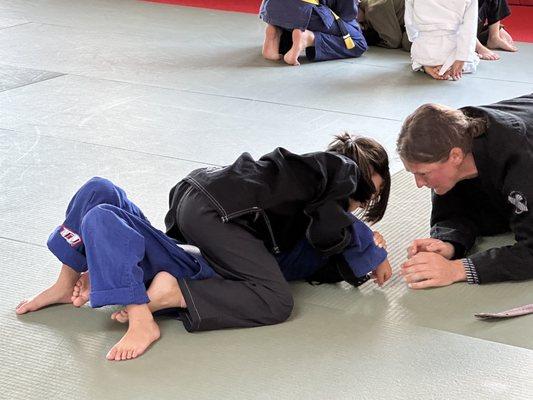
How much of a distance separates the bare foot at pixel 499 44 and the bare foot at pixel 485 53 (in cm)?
22

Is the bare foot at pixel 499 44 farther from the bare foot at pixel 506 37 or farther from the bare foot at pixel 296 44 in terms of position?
the bare foot at pixel 296 44

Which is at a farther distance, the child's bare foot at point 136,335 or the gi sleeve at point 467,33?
the gi sleeve at point 467,33

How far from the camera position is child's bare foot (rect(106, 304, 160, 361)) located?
2441 mm

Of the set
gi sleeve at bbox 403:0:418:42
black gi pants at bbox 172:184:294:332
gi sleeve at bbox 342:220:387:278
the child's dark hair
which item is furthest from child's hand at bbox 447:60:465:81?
black gi pants at bbox 172:184:294:332

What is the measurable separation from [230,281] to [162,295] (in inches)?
8.4

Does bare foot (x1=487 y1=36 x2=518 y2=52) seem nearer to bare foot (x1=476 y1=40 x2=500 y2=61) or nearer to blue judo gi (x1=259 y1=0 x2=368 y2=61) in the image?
bare foot (x1=476 y1=40 x2=500 y2=61)

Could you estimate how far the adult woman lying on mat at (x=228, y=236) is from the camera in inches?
99.8

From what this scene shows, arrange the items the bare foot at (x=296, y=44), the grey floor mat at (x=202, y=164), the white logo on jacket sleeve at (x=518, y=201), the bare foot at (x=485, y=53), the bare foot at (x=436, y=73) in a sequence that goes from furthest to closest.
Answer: the bare foot at (x=485, y=53) < the bare foot at (x=296, y=44) < the bare foot at (x=436, y=73) < the white logo on jacket sleeve at (x=518, y=201) < the grey floor mat at (x=202, y=164)

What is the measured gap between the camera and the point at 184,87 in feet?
17.6

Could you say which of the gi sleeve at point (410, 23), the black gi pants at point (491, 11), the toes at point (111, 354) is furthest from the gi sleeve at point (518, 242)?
the black gi pants at point (491, 11)

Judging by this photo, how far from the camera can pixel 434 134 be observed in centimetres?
281

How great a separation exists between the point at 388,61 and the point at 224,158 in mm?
2320

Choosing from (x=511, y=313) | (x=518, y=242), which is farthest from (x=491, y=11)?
(x=511, y=313)

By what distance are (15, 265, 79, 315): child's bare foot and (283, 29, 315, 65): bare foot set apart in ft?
11.4
